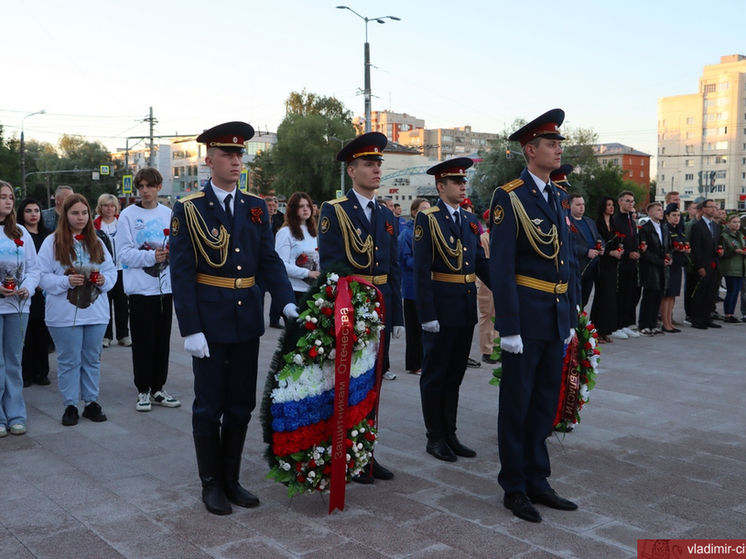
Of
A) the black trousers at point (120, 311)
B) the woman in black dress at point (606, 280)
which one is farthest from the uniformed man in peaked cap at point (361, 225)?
the woman in black dress at point (606, 280)

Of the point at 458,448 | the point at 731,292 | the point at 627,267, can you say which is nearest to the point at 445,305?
the point at 458,448

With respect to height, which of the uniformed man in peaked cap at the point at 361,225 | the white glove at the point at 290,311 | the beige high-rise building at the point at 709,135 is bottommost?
the white glove at the point at 290,311

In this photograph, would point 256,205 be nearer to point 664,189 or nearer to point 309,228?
point 309,228

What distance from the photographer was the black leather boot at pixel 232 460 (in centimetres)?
452

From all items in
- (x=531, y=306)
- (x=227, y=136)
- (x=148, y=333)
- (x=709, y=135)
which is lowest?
(x=148, y=333)

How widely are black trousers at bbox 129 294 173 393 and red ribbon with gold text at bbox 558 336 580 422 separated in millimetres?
3465

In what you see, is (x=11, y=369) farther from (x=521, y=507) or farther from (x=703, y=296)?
(x=703, y=296)

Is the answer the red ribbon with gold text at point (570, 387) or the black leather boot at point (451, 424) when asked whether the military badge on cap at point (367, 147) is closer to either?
the black leather boot at point (451, 424)

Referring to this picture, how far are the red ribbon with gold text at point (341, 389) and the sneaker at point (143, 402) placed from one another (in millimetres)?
2952

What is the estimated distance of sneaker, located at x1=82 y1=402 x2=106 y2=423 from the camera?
251 inches

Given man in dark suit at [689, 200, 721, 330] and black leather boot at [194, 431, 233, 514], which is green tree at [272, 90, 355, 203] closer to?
man in dark suit at [689, 200, 721, 330]

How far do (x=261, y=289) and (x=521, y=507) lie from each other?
2569 mm

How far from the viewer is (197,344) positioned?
14.0 ft

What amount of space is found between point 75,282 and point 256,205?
2.50m
